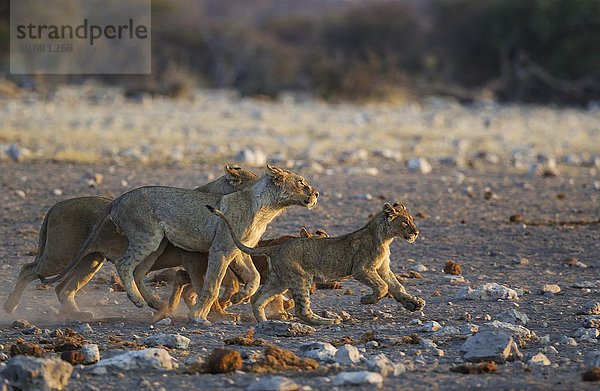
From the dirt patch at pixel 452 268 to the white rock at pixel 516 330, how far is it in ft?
8.12

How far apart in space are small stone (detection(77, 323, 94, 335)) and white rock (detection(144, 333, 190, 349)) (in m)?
0.66

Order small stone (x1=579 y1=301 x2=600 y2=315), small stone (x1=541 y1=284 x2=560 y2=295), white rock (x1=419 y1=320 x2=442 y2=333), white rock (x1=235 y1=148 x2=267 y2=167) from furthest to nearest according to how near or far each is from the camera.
Result: white rock (x1=235 y1=148 x2=267 y2=167), small stone (x1=541 y1=284 x2=560 y2=295), small stone (x1=579 y1=301 x2=600 y2=315), white rock (x1=419 y1=320 x2=442 y2=333)

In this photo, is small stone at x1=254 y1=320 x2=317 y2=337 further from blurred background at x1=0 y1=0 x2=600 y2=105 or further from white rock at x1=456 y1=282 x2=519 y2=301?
blurred background at x1=0 y1=0 x2=600 y2=105

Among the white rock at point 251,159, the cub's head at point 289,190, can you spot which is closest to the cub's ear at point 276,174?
the cub's head at point 289,190

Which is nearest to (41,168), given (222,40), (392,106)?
(392,106)

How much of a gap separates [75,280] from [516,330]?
3.48 m

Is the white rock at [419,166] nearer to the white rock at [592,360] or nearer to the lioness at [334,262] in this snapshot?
the lioness at [334,262]

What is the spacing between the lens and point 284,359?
671cm

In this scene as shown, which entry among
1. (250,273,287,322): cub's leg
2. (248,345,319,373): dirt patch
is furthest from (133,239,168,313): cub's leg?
(248,345,319,373): dirt patch

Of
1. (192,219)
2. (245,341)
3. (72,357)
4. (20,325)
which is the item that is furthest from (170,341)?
(192,219)

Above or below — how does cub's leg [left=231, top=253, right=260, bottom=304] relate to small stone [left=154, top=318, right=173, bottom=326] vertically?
above

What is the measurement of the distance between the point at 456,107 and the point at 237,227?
23.8 metres

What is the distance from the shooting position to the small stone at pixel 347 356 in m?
6.75

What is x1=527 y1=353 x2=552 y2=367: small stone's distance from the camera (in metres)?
6.86
